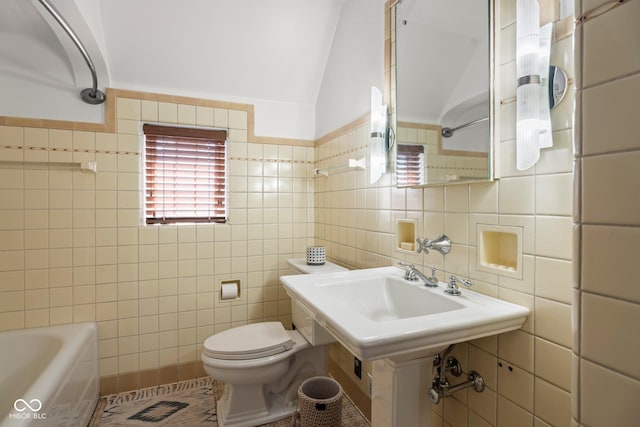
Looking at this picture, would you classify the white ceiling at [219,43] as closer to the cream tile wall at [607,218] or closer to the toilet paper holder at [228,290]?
the toilet paper holder at [228,290]

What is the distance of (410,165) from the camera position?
1.45m

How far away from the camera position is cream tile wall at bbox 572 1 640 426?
0.37 metres

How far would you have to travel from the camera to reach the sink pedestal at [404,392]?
3.33ft

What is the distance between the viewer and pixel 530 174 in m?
0.96

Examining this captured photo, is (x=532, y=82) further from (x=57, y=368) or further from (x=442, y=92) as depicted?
(x=57, y=368)

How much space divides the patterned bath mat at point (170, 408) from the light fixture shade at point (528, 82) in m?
1.63

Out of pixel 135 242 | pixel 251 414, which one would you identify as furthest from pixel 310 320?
pixel 135 242

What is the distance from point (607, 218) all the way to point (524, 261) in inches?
25.9

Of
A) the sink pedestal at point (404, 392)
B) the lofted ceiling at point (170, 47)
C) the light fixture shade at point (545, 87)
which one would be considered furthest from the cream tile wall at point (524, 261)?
the lofted ceiling at point (170, 47)

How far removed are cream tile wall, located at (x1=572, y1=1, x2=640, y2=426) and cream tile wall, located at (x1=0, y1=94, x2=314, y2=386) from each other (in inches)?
84.8

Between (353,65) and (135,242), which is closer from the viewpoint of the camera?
(353,65)

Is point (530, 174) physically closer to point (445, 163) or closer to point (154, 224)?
point (445, 163)

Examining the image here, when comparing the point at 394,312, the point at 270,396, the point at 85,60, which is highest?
the point at 85,60

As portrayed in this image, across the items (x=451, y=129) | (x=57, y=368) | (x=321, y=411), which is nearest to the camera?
(x=451, y=129)
